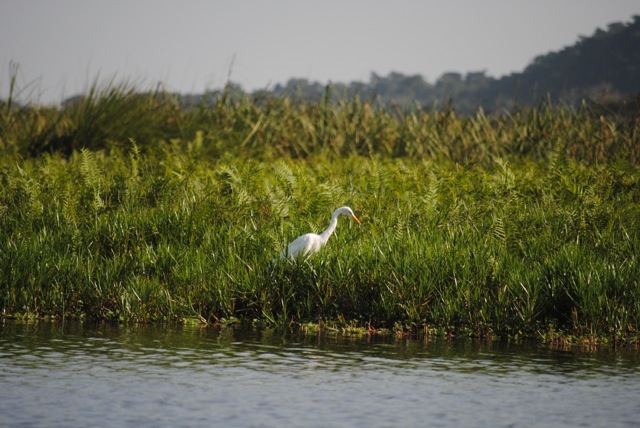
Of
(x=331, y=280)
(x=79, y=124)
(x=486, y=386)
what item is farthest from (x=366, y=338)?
(x=79, y=124)

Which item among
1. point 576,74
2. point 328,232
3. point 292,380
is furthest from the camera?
point 576,74

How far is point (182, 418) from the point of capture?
250 inches

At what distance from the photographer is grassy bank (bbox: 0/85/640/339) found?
955 cm

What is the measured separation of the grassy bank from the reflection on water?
0.48 m

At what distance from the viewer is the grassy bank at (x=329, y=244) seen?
9.55 metres

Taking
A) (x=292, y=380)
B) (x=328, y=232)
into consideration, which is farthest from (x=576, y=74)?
(x=292, y=380)

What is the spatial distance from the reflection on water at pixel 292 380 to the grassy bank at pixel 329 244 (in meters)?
0.48

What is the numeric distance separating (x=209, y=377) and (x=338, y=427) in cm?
164

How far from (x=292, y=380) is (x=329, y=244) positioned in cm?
388

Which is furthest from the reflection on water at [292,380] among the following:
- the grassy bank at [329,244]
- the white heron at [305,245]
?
the white heron at [305,245]

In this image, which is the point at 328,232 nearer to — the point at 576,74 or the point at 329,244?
the point at 329,244

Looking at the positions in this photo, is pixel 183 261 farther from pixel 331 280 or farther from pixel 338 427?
pixel 338 427

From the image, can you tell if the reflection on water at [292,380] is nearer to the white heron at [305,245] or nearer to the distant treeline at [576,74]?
the white heron at [305,245]

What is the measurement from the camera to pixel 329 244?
11.2 meters
